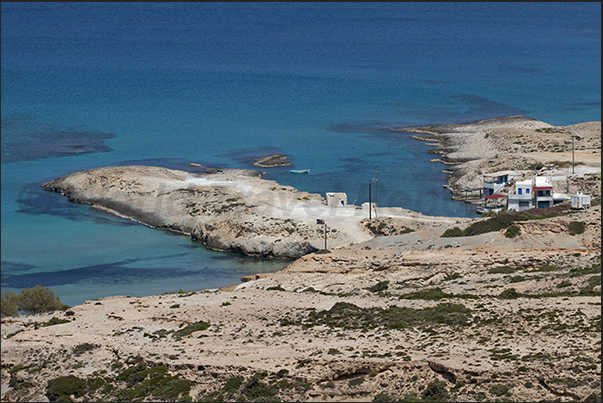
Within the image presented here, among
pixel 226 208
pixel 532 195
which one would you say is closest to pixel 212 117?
pixel 226 208

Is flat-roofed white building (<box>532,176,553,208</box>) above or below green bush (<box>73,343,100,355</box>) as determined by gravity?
above

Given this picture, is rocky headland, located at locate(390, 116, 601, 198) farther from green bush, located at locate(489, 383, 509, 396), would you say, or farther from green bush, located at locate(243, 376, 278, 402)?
green bush, located at locate(243, 376, 278, 402)

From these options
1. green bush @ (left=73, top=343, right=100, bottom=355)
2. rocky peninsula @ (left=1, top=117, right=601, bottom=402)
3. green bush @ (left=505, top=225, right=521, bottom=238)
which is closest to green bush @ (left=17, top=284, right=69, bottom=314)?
rocky peninsula @ (left=1, top=117, right=601, bottom=402)

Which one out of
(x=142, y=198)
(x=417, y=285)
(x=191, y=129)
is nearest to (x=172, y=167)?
(x=142, y=198)

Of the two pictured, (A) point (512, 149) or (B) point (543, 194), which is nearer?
(B) point (543, 194)

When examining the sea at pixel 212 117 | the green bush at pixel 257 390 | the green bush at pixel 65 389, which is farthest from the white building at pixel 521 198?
the green bush at pixel 65 389

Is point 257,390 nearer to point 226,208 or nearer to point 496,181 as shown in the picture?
point 226,208

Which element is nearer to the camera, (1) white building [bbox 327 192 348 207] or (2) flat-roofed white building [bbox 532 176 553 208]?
(2) flat-roofed white building [bbox 532 176 553 208]
